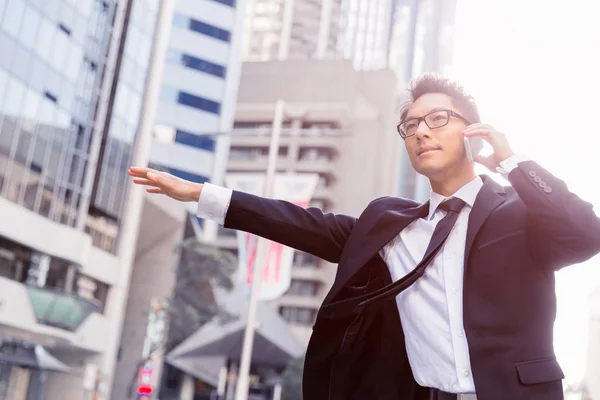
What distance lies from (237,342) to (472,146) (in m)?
60.5

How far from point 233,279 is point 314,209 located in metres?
40.3

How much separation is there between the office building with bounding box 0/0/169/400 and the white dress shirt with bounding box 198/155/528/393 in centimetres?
2621

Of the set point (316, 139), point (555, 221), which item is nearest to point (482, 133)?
point (555, 221)

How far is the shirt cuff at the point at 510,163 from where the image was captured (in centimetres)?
250

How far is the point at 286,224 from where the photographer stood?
2.75 meters

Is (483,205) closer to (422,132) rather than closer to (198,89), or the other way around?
(422,132)

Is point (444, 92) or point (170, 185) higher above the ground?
point (444, 92)

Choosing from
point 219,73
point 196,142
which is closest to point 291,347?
point 196,142

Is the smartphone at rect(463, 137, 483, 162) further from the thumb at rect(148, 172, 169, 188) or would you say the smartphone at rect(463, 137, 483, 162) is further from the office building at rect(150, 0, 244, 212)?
the office building at rect(150, 0, 244, 212)

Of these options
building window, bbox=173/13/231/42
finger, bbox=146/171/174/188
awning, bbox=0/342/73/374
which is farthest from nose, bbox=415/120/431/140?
building window, bbox=173/13/231/42

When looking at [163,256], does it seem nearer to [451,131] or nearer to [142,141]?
[142,141]

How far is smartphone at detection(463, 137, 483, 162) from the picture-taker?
2.65m

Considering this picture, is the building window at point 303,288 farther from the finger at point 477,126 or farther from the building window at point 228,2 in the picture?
the finger at point 477,126

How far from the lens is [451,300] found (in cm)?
240
